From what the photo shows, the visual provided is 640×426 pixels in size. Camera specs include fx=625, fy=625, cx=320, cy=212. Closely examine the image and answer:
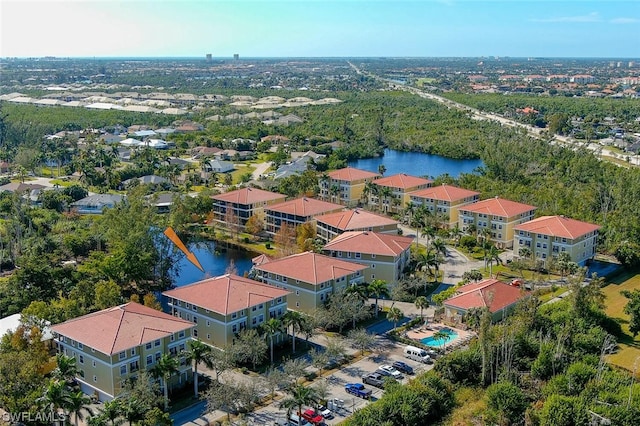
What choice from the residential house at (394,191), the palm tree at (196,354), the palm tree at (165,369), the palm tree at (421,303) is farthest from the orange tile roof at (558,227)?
the palm tree at (165,369)

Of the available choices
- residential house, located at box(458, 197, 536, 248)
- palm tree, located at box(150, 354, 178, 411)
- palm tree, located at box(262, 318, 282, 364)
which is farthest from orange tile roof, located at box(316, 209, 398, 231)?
palm tree, located at box(150, 354, 178, 411)

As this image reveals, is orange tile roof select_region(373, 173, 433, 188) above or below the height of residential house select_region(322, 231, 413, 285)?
Answer: above

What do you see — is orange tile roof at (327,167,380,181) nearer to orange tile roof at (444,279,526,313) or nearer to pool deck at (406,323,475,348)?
orange tile roof at (444,279,526,313)

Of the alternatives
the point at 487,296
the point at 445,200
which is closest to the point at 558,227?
the point at 445,200

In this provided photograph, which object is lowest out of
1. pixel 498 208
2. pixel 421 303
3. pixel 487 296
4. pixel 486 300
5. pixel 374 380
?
pixel 374 380

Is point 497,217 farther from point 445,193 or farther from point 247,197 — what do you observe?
point 247,197

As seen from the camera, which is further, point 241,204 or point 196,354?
point 241,204

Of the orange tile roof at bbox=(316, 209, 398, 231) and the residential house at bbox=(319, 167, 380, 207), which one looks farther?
the residential house at bbox=(319, 167, 380, 207)
